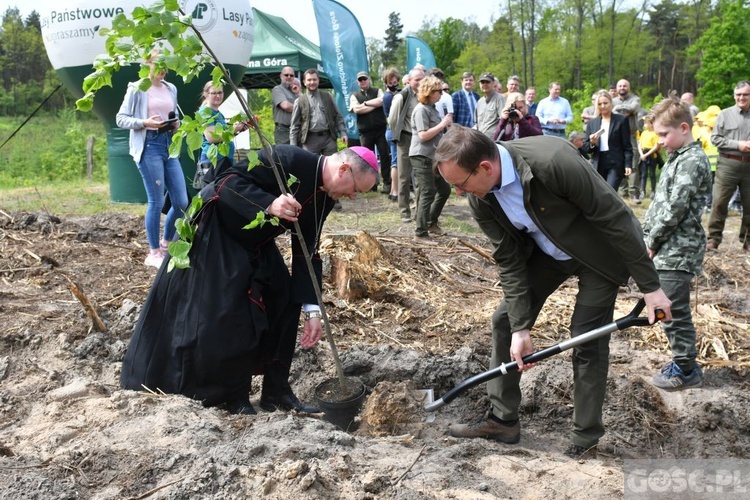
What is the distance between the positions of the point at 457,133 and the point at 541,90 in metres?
44.1

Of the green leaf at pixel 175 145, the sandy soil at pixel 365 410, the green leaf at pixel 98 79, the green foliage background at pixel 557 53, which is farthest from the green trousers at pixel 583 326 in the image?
the green foliage background at pixel 557 53

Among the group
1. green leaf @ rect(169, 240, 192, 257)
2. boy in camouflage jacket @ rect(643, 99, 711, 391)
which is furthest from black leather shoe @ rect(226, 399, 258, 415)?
boy in camouflage jacket @ rect(643, 99, 711, 391)

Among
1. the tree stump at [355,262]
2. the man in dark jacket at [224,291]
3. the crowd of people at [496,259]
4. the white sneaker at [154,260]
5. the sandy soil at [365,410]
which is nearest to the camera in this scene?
the sandy soil at [365,410]

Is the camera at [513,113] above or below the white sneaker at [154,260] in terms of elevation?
above

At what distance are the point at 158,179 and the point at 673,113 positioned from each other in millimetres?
4437

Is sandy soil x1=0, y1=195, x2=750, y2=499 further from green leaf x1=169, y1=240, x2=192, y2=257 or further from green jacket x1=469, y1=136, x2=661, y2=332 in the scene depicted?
green jacket x1=469, y1=136, x2=661, y2=332

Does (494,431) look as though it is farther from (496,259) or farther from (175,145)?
(175,145)

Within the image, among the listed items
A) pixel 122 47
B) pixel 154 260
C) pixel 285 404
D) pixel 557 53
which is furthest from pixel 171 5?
pixel 557 53

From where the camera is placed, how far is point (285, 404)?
380 centimetres

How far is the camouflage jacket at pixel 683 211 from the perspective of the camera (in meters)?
3.91

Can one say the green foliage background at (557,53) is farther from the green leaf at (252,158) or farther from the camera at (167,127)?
the green leaf at (252,158)

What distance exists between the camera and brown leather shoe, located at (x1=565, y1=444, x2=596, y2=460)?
10.7 ft

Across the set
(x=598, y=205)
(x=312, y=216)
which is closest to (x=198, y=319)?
(x=312, y=216)

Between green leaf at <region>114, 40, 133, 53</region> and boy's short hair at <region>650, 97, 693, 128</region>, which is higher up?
green leaf at <region>114, 40, 133, 53</region>
